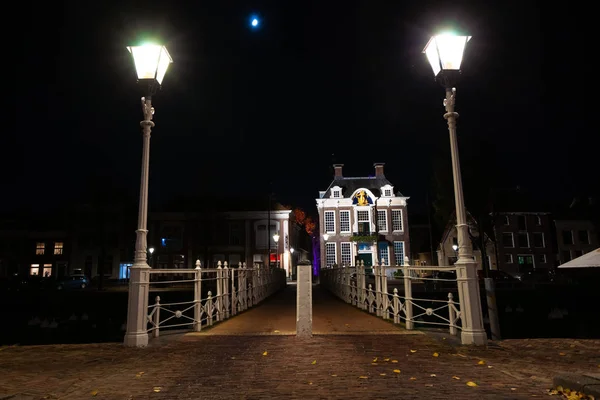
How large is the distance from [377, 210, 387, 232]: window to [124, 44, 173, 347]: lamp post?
→ 40.7 metres

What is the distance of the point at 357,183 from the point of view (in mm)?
49781

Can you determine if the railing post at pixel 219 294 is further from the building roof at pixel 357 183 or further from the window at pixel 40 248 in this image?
the window at pixel 40 248

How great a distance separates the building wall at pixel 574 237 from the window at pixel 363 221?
22145 millimetres

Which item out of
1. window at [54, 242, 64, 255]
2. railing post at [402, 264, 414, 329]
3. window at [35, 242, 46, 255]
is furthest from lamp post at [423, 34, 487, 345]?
window at [35, 242, 46, 255]

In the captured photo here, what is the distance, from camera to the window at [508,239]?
46531 millimetres

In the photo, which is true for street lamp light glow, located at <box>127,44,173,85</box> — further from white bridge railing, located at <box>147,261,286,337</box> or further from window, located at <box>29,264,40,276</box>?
window, located at <box>29,264,40,276</box>

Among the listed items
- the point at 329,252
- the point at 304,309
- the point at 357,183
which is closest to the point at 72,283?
the point at 329,252

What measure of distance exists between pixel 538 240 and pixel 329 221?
24132 mm

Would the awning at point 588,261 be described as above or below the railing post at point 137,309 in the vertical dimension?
above

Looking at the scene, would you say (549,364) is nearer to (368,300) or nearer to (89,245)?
(368,300)

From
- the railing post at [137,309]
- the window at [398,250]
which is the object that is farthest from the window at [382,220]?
the railing post at [137,309]

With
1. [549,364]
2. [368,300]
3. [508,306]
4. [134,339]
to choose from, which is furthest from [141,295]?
[508,306]

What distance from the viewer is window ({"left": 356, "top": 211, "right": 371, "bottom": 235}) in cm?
4706

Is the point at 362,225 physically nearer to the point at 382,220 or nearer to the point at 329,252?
the point at 382,220
